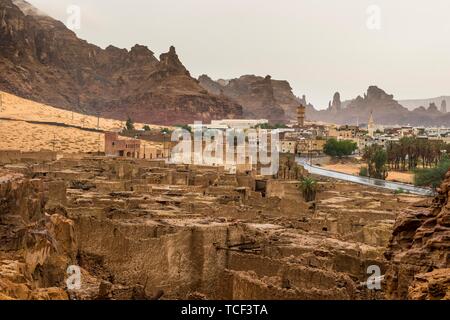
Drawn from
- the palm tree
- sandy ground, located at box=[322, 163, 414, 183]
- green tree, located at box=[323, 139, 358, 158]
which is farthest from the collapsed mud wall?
green tree, located at box=[323, 139, 358, 158]

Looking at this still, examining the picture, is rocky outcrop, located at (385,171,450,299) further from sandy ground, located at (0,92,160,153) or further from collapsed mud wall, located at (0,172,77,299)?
sandy ground, located at (0,92,160,153)

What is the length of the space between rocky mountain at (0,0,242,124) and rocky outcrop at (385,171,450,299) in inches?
3993

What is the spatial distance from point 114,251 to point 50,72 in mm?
120371

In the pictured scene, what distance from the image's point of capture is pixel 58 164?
32.1 m

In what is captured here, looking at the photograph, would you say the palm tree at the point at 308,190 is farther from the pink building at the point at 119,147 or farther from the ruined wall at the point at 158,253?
the pink building at the point at 119,147

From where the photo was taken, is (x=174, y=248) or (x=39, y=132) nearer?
(x=174, y=248)

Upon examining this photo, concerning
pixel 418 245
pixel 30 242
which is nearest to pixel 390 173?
pixel 418 245

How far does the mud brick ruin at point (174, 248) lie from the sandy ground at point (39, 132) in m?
48.0

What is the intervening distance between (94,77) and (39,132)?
81275 millimetres

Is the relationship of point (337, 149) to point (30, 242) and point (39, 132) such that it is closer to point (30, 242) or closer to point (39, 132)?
point (39, 132)

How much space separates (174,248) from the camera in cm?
1361

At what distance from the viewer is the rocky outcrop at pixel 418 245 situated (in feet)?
32.3
